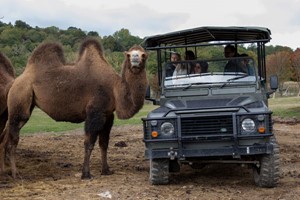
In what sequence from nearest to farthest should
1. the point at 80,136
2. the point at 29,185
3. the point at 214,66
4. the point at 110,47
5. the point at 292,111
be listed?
the point at 29,185 → the point at 214,66 → the point at 80,136 → the point at 292,111 → the point at 110,47

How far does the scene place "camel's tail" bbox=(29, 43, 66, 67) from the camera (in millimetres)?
10102

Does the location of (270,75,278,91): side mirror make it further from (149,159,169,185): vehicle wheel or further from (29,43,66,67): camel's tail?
(29,43,66,67): camel's tail

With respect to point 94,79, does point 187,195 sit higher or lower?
lower

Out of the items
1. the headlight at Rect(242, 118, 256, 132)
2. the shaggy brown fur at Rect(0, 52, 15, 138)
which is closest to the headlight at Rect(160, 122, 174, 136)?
the headlight at Rect(242, 118, 256, 132)

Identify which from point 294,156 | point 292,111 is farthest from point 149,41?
point 292,111

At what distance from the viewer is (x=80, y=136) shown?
704 inches

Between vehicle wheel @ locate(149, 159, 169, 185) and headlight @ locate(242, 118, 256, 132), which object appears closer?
headlight @ locate(242, 118, 256, 132)

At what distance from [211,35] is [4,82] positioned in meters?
4.28

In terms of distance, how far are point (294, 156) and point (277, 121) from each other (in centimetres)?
1034

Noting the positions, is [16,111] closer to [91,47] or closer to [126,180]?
[91,47]

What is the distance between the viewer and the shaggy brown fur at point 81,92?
9258mm

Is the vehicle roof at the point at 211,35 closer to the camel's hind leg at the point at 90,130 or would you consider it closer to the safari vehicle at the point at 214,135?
the safari vehicle at the point at 214,135

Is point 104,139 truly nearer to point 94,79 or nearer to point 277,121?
point 94,79

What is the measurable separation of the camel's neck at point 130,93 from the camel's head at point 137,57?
19 centimetres
